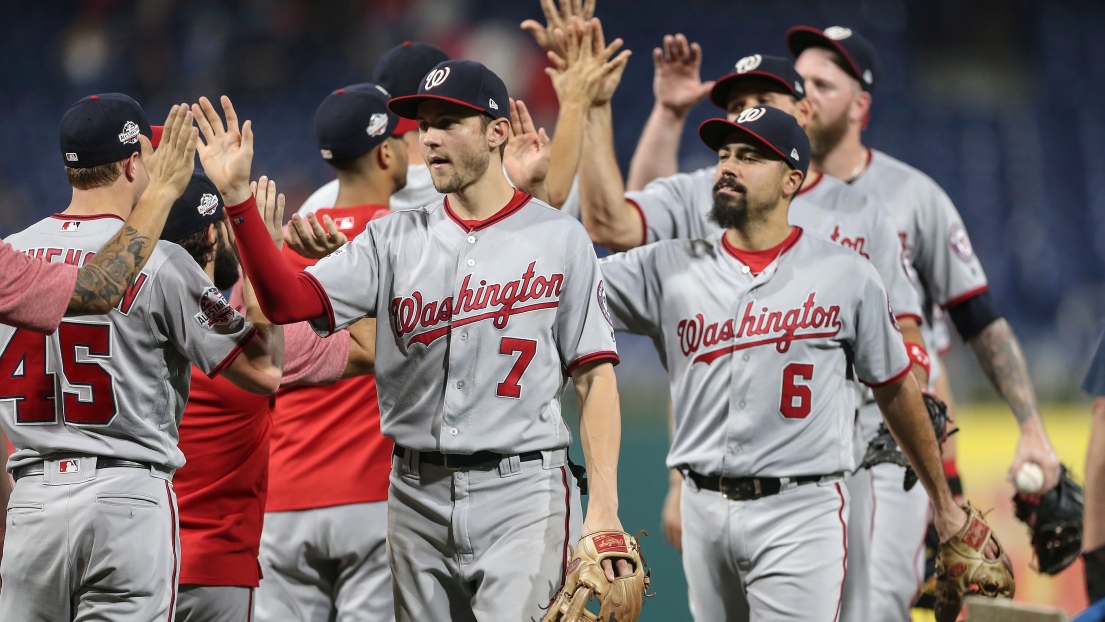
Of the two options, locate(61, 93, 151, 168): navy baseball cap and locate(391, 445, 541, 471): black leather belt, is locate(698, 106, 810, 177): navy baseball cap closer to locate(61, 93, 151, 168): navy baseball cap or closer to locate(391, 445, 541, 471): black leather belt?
locate(391, 445, 541, 471): black leather belt

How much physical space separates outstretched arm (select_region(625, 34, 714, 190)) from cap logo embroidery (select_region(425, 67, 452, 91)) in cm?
232

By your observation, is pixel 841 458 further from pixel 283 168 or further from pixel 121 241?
pixel 283 168

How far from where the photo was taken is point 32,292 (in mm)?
3363

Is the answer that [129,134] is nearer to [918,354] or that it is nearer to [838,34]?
[918,354]

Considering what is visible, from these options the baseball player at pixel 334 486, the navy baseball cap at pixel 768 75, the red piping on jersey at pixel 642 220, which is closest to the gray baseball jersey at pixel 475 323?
the baseball player at pixel 334 486

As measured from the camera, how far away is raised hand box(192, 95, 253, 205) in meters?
3.52

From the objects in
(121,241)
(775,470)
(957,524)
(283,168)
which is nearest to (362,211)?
(121,241)

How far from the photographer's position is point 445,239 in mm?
3941

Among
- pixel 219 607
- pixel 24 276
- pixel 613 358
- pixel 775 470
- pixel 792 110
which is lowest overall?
pixel 219 607

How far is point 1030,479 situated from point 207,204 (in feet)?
12.8

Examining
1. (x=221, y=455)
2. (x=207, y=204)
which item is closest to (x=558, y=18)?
(x=207, y=204)

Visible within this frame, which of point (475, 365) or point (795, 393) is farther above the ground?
point (475, 365)

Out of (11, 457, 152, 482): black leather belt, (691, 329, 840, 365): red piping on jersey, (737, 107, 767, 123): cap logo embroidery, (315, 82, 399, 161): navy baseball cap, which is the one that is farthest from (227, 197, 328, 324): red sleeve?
(737, 107, 767, 123): cap logo embroidery

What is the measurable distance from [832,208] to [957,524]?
1.58 metres
